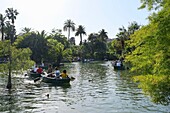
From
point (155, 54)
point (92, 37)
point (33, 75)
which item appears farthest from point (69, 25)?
point (155, 54)

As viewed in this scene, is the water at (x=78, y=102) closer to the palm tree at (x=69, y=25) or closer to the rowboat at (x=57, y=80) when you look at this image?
the rowboat at (x=57, y=80)

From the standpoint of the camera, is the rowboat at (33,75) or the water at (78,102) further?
the rowboat at (33,75)

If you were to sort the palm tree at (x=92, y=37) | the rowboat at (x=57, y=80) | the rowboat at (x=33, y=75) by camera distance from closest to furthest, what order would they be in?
the rowboat at (x=57, y=80), the rowboat at (x=33, y=75), the palm tree at (x=92, y=37)

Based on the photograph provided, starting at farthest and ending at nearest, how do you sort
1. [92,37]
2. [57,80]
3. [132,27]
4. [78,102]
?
1. [92,37]
2. [132,27]
3. [57,80]
4. [78,102]

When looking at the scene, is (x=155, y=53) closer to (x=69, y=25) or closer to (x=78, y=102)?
(x=78, y=102)

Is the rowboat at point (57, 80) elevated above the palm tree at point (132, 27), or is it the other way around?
the palm tree at point (132, 27)

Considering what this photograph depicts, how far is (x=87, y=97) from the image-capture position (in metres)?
25.5

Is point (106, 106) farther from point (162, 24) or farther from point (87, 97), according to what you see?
point (162, 24)

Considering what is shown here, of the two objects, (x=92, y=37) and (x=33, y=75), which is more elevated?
(x=92, y=37)

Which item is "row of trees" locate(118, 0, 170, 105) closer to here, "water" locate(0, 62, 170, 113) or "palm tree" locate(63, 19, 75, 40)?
"water" locate(0, 62, 170, 113)

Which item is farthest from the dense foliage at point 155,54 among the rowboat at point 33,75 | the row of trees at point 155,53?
the rowboat at point 33,75

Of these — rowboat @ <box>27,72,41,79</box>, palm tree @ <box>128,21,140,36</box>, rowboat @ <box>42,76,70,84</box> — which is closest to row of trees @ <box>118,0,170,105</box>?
rowboat @ <box>42,76,70,84</box>

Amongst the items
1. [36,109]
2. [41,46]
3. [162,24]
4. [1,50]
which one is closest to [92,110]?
[36,109]

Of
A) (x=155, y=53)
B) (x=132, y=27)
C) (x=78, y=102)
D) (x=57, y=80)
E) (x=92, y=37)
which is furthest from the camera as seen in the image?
(x=92, y=37)
